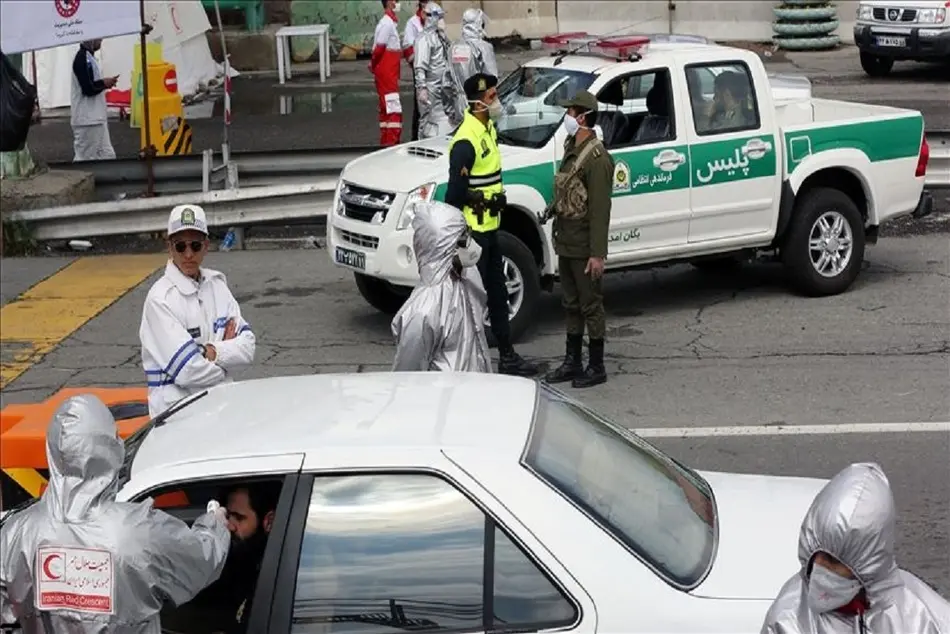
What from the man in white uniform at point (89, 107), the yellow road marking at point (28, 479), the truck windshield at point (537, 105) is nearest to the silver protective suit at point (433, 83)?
the man in white uniform at point (89, 107)

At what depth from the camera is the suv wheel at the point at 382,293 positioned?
11.4 metres

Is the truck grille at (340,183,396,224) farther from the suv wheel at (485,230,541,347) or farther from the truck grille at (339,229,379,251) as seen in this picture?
the suv wheel at (485,230,541,347)

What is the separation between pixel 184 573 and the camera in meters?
4.14

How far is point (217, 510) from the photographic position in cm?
435

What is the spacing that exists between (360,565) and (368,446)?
35 centimetres

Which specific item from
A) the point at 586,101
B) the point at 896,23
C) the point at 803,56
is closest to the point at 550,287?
the point at 586,101

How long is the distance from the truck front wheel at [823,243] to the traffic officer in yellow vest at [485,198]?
2671mm

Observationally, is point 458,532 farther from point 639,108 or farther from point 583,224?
point 639,108

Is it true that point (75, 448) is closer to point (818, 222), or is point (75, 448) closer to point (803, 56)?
point (818, 222)

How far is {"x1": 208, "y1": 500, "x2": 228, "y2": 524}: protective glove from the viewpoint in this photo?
14.2 ft

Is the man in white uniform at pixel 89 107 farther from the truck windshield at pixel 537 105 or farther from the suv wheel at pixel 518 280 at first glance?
the suv wheel at pixel 518 280

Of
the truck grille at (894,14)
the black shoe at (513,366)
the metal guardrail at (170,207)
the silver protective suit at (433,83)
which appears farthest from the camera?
the truck grille at (894,14)

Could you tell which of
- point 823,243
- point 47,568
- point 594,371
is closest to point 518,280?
point 594,371

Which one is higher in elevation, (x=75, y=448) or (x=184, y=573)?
(x=75, y=448)
